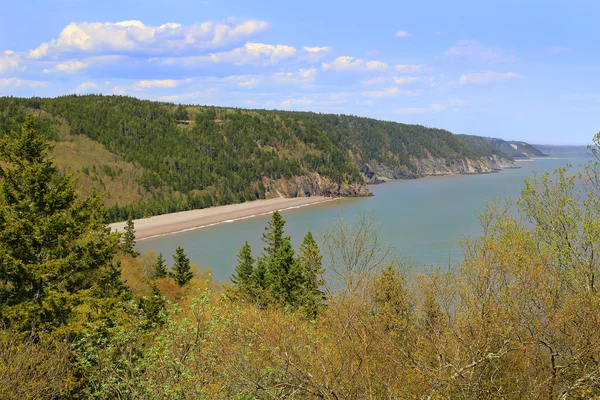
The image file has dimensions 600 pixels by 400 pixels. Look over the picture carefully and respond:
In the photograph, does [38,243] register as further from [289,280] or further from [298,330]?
[289,280]

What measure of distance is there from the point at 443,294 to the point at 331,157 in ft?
539

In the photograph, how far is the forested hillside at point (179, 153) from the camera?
130875mm

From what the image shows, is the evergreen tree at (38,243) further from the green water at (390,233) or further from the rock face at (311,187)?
the rock face at (311,187)

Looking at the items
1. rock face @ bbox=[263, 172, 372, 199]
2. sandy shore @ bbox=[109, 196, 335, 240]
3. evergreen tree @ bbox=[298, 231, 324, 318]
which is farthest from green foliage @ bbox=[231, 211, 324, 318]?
rock face @ bbox=[263, 172, 372, 199]

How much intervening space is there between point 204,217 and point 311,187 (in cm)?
5707

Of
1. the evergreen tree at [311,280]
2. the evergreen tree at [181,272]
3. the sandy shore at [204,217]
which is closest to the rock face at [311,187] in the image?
the sandy shore at [204,217]

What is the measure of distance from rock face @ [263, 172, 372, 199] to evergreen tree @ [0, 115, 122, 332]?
459ft

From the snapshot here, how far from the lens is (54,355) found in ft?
42.5

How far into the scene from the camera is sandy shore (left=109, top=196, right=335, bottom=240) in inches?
3826

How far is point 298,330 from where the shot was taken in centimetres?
1430

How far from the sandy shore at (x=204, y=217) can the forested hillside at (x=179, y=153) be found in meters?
5.93

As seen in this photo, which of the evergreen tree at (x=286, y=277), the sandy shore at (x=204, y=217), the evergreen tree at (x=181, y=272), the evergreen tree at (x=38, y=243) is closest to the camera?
the evergreen tree at (x=38, y=243)

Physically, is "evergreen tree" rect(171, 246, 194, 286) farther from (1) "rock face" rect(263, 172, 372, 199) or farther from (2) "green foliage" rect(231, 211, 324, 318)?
(1) "rock face" rect(263, 172, 372, 199)

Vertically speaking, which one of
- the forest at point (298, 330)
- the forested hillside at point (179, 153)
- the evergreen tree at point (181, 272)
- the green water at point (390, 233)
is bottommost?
the green water at point (390, 233)
